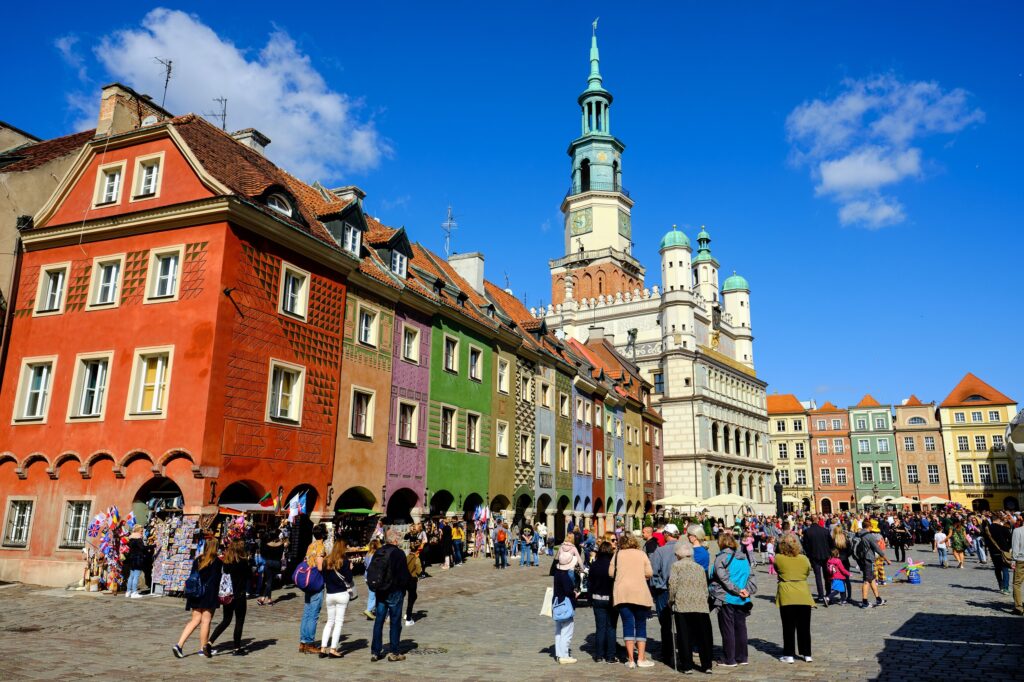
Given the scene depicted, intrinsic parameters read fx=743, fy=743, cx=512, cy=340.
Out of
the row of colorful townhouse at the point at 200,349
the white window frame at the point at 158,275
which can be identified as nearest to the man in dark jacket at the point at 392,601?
the row of colorful townhouse at the point at 200,349

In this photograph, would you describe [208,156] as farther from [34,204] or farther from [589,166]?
[589,166]

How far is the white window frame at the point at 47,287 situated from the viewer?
2180 centimetres

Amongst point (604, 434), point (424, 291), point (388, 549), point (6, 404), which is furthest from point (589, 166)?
point (388, 549)

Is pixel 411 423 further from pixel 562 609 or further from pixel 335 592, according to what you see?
pixel 562 609

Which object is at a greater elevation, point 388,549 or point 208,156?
point 208,156

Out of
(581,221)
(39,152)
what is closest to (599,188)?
(581,221)

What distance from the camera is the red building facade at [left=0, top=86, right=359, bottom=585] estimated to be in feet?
62.2

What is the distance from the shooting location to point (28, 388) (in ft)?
70.6

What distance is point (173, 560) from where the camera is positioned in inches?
682

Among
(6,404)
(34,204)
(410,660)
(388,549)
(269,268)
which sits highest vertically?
(34,204)

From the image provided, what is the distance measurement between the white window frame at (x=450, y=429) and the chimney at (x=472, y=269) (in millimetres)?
10060

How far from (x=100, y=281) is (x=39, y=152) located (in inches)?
335

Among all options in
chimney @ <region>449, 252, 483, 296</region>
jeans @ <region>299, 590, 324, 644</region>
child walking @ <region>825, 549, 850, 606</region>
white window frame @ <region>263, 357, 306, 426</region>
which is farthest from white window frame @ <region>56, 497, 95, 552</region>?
chimney @ <region>449, 252, 483, 296</region>

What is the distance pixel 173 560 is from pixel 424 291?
14005mm
